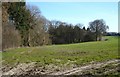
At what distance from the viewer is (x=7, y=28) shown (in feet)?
138

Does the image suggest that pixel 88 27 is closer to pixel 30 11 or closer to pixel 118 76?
pixel 30 11

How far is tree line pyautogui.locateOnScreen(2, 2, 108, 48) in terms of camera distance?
42.9 meters

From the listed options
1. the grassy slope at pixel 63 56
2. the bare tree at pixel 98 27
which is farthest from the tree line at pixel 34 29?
the grassy slope at pixel 63 56

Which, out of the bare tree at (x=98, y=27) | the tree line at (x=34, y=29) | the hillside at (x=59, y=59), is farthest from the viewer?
the bare tree at (x=98, y=27)

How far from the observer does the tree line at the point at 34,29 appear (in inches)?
1690

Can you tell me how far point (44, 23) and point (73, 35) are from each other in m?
14.0

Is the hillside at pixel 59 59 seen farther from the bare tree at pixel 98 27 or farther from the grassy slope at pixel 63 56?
the bare tree at pixel 98 27

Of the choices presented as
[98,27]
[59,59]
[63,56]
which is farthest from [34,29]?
[59,59]

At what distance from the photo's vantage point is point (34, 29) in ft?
184

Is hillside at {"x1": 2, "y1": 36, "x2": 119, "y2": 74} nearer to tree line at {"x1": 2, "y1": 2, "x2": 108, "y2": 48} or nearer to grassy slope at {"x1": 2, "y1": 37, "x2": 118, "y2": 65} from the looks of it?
grassy slope at {"x1": 2, "y1": 37, "x2": 118, "y2": 65}

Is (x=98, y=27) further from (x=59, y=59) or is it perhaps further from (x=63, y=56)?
(x=59, y=59)

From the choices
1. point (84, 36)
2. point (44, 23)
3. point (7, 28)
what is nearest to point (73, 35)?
point (84, 36)

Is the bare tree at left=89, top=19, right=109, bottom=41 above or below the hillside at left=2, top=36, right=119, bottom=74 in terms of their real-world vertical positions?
above

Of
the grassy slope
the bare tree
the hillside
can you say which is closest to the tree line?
the bare tree
